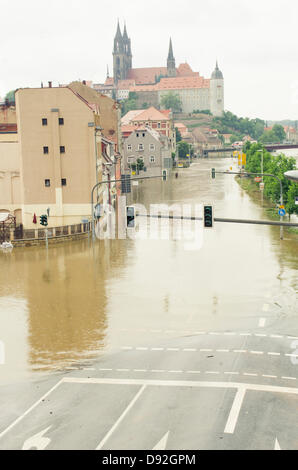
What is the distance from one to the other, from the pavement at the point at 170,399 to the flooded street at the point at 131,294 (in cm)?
159

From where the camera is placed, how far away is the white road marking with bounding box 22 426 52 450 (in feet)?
61.8

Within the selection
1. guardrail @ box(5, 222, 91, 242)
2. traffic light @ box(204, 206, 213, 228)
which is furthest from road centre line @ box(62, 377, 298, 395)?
guardrail @ box(5, 222, 91, 242)

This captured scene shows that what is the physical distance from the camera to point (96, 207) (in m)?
64.4

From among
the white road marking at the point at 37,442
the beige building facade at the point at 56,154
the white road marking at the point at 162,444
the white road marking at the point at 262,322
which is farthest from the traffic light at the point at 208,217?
the beige building facade at the point at 56,154

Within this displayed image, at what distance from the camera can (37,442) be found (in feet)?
62.9

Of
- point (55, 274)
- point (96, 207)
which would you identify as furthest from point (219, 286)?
point (96, 207)

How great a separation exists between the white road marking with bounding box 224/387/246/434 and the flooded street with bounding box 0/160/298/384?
7052mm

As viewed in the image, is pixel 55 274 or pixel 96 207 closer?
pixel 55 274

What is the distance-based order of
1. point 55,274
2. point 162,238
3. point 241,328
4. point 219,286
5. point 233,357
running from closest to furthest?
point 233,357 → point 241,328 → point 219,286 → point 55,274 → point 162,238

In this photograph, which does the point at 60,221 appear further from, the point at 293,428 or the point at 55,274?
the point at 293,428

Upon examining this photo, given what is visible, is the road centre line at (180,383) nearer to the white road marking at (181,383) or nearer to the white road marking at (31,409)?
the white road marking at (181,383)

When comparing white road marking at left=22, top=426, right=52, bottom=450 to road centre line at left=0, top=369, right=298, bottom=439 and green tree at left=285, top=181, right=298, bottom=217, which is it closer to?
road centre line at left=0, top=369, right=298, bottom=439
